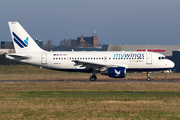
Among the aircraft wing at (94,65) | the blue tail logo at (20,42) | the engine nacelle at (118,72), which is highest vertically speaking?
the blue tail logo at (20,42)

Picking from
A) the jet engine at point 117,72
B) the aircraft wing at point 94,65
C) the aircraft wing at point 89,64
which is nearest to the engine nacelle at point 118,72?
the jet engine at point 117,72

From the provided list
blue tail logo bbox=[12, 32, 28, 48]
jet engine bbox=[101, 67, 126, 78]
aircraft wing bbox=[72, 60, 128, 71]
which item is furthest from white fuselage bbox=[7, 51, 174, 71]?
jet engine bbox=[101, 67, 126, 78]

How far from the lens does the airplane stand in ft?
123

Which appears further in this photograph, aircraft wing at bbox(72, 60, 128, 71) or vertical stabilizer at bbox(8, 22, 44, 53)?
vertical stabilizer at bbox(8, 22, 44, 53)

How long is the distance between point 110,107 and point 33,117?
4.85 meters

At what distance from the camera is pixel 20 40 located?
39438 mm

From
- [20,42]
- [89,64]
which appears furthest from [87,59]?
[20,42]

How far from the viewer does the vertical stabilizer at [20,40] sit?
129 ft

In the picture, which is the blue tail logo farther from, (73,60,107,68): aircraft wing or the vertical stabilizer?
(73,60,107,68): aircraft wing

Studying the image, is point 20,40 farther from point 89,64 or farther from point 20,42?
point 89,64

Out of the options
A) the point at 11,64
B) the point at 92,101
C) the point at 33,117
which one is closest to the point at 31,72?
the point at 11,64

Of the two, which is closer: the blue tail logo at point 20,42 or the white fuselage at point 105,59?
the white fuselage at point 105,59

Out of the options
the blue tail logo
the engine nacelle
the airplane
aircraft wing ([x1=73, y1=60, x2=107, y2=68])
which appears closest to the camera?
the engine nacelle

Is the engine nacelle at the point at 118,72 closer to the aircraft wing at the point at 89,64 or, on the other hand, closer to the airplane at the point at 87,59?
the airplane at the point at 87,59
